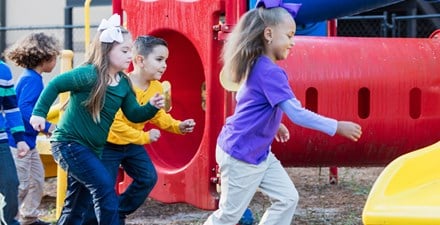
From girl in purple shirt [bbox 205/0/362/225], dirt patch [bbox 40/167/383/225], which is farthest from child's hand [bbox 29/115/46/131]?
dirt patch [bbox 40/167/383/225]

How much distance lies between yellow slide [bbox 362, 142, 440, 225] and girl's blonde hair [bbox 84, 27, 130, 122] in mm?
1689

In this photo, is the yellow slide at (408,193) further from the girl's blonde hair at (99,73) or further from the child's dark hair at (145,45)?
the child's dark hair at (145,45)

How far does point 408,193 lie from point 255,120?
0.86m

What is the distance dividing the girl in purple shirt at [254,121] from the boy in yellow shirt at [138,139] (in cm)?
98

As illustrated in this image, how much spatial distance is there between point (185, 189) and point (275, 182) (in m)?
1.74

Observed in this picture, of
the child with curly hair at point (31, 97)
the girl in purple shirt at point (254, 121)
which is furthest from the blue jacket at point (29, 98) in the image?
the girl in purple shirt at point (254, 121)

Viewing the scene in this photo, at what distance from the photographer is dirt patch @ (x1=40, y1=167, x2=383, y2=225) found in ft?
22.4

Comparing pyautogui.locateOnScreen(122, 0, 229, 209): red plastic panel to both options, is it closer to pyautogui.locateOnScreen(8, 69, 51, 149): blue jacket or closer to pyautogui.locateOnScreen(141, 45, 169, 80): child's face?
pyautogui.locateOnScreen(141, 45, 169, 80): child's face

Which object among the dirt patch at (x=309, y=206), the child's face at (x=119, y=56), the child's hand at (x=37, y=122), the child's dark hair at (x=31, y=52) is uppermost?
the child's face at (x=119, y=56)

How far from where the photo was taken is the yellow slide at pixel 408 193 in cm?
400

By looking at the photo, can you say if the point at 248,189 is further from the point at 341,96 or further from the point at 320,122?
the point at 341,96

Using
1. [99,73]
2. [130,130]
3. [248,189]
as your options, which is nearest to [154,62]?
[130,130]

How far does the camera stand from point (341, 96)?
6.31 m

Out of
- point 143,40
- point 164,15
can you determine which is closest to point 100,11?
point 164,15
